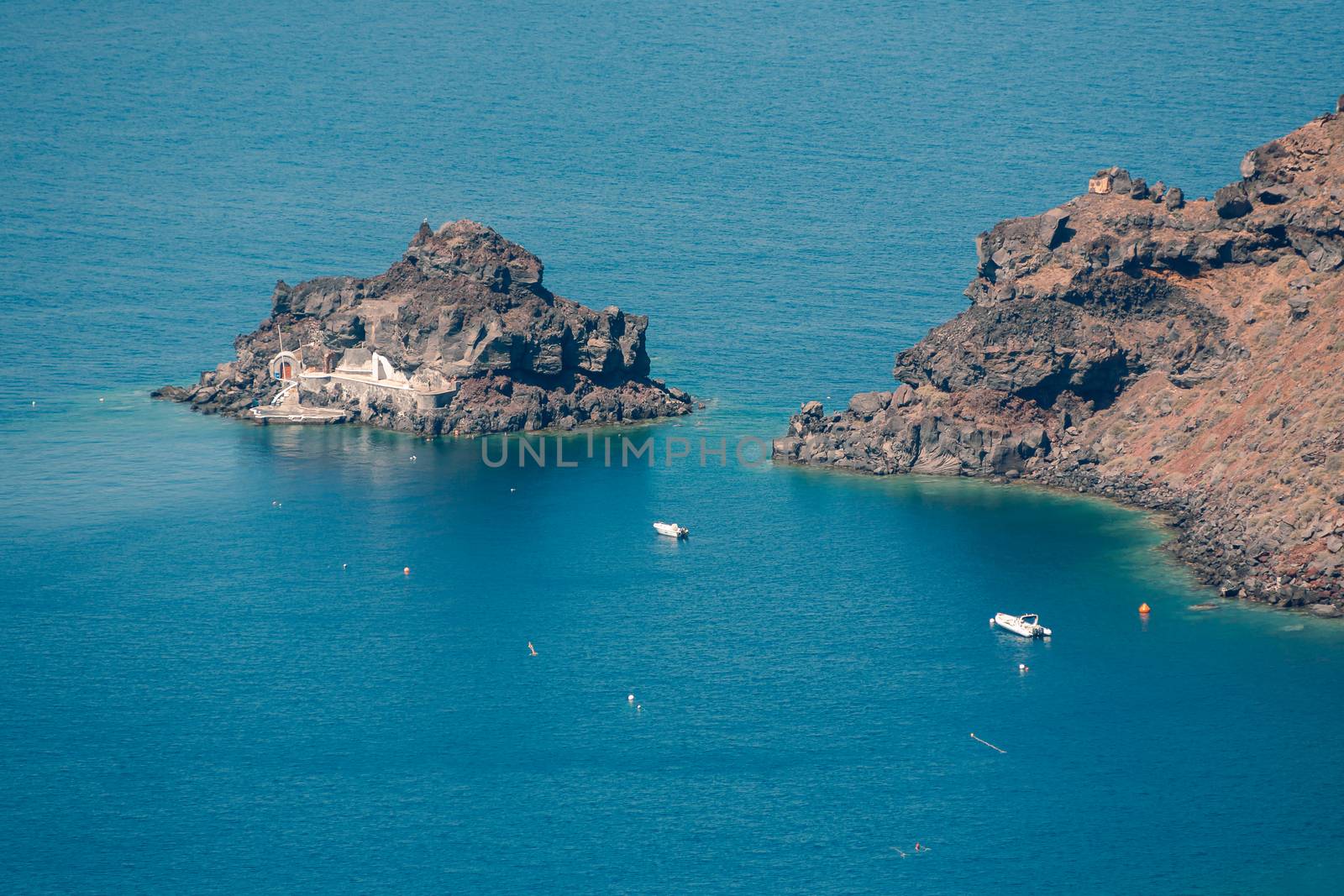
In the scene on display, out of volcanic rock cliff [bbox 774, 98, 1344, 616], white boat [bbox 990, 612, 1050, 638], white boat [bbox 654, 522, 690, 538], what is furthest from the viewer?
white boat [bbox 654, 522, 690, 538]

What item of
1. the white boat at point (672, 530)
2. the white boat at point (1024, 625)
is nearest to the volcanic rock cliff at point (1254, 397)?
the white boat at point (1024, 625)

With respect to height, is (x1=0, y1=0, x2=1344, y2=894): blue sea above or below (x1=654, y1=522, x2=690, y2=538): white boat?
below

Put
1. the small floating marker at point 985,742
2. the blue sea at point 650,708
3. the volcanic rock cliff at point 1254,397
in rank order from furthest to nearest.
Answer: the volcanic rock cliff at point 1254,397 < the small floating marker at point 985,742 < the blue sea at point 650,708

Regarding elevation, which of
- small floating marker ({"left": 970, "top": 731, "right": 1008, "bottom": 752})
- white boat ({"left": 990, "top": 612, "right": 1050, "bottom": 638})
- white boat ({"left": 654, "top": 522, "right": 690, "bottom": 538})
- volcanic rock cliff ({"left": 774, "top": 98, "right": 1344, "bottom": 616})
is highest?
volcanic rock cliff ({"left": 774, "top": 98, "right": 1344, "bottom": 616})

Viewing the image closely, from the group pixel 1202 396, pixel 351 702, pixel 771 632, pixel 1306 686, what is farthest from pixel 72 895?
pixel 1202 396

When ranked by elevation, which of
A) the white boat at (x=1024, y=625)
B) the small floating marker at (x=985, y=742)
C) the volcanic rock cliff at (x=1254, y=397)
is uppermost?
the volcanic rock cliff at (x=1254, y=397)

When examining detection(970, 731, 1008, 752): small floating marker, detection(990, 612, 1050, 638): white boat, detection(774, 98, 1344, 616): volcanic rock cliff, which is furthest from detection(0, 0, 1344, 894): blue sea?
detection(774, 98, 1344, 616): volcanic rock cliff

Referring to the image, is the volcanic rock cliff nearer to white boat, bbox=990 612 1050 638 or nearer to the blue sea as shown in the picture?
the blue sea

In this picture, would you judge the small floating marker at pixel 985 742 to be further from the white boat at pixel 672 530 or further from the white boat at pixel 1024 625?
the white boat at pixel 672 530
